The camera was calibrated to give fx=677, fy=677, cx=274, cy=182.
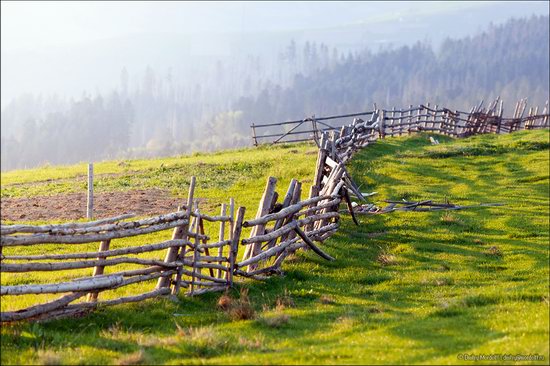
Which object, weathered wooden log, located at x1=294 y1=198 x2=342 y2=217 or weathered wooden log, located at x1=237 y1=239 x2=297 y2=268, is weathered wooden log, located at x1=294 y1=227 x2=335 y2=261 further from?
weathered wooden log, located at x1=294 y1=198 x2=342 y2=217

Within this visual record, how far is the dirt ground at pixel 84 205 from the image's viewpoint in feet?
63.4

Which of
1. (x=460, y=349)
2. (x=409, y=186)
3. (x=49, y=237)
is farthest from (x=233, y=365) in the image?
(x=409, y=186)

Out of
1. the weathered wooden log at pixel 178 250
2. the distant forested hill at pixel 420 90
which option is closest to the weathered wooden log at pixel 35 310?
the weathered wooden log at pixel 178 250

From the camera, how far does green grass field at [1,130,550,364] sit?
306 inches

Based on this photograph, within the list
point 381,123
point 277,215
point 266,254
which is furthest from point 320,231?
point 381,123

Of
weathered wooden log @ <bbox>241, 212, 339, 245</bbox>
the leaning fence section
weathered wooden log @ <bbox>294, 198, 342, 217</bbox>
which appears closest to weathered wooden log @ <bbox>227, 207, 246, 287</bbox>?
the leaning fence section

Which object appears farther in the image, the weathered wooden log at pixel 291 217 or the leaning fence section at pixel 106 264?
the weathered wooden log at pixel 291 217

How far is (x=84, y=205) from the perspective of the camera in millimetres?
21047

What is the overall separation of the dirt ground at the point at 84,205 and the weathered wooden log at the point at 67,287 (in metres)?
8.72

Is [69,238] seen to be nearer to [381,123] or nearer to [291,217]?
[291,217]

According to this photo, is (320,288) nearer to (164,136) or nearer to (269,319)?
(269,319)

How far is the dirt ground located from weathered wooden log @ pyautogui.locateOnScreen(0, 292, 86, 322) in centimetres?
918

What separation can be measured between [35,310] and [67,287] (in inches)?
20.5

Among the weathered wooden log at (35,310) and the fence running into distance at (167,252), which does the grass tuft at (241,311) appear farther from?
the weathered wooden log at (35,310)
